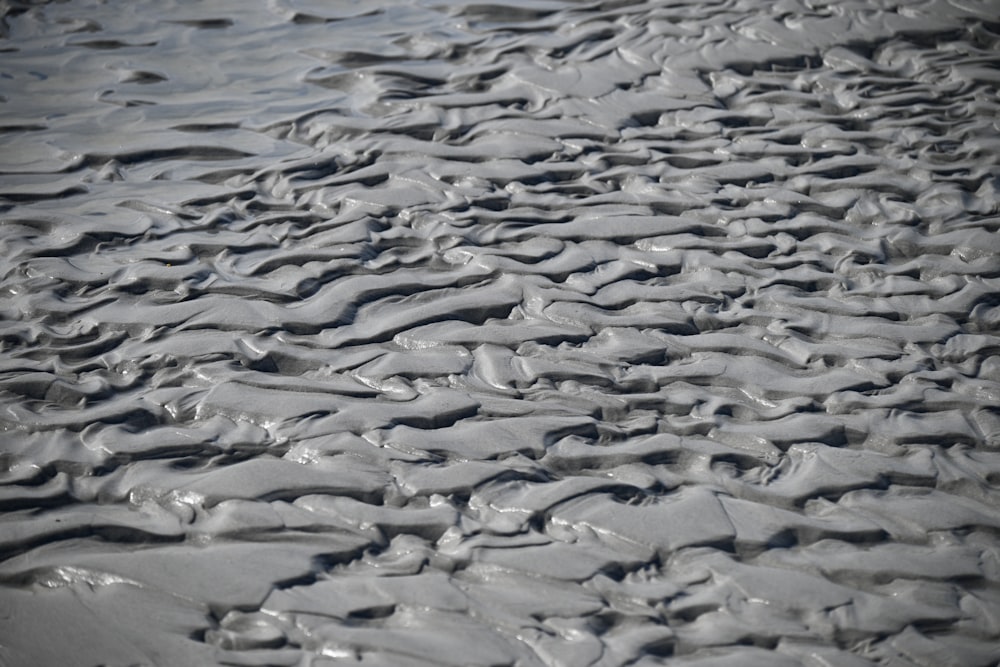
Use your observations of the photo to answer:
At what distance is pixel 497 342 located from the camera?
3178 millimetres

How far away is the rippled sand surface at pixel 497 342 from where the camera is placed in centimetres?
227

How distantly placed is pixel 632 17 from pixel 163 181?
2.79m

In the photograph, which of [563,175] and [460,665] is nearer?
[460,665]

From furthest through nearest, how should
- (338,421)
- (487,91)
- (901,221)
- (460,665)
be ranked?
(487,91) < (901,221) < (338,421) < (460,665)

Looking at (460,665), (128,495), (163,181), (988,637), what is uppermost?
(163,181)

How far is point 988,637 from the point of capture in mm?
2230

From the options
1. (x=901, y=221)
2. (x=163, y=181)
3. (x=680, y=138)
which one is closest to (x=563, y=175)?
(x=680, y=138)

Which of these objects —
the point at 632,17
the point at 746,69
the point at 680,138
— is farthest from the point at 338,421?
the point at 632,17

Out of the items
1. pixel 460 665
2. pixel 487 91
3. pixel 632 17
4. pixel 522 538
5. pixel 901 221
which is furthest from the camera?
pixel 632 17

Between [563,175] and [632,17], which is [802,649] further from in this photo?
[632,17]

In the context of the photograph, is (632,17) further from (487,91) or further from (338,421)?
(338,421)

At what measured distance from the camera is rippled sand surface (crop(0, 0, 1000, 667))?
Answer: 227 cm

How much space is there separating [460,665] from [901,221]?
271 centimetres

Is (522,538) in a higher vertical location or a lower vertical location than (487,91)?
lower
